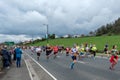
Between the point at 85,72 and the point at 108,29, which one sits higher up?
the point at 108,29

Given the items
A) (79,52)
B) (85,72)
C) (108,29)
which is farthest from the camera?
(108,29)

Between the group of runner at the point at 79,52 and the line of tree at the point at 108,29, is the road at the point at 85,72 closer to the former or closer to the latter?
the group of runner at the point at 79,52

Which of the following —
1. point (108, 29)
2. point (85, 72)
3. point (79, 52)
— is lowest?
point (85, 72)

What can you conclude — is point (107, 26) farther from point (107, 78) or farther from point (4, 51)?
point (107, 78)

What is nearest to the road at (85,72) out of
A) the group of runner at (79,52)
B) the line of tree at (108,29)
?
the group of runner at (79,52)

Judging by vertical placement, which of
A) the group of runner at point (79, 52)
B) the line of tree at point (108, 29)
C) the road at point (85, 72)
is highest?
the line of tree at point (108, 29)

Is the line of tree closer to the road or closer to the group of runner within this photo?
the group of runner

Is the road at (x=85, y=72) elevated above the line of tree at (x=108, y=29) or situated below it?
below

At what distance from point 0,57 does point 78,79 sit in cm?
1112

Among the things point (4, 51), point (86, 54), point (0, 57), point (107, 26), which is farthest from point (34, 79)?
point (107, 26)

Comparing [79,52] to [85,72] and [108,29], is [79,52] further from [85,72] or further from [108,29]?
[108,29]

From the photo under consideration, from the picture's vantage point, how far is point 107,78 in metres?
19.2

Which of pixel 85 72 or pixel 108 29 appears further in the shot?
pixel 108 29

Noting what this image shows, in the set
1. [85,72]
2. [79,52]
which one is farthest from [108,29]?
[85,72]
